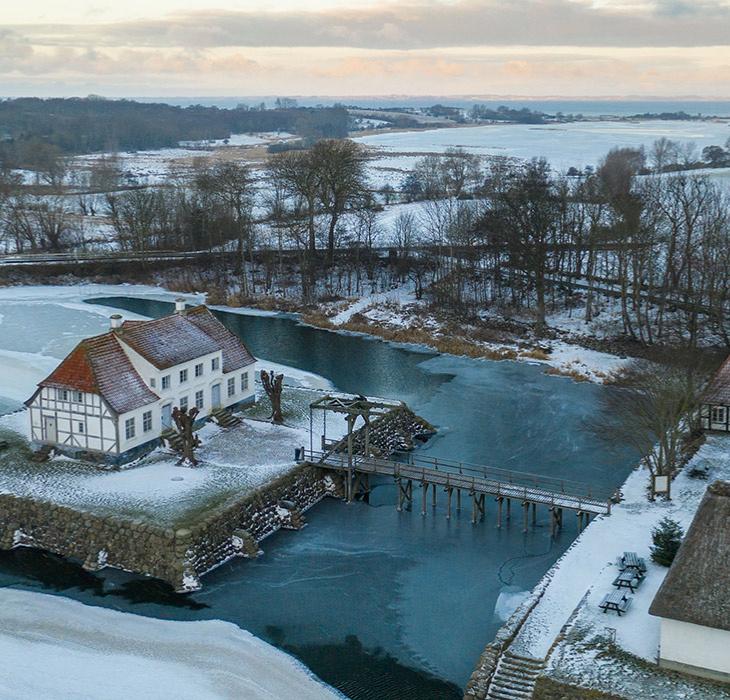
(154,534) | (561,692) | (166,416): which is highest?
(166,416)

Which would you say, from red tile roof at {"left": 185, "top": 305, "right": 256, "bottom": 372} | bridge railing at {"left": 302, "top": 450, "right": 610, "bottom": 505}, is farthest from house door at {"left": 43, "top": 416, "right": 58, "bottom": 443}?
bridge railing at {"left": 302, "top": 450, "right": 610, "bottom": 505}

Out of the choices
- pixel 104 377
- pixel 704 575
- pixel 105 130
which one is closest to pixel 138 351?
pixel 104 377

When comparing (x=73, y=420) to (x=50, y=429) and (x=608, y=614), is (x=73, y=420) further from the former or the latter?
(x=608, y=614)

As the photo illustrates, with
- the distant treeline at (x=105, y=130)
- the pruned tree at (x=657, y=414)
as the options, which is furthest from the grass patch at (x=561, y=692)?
the distant treeline at (x=105, y=130)

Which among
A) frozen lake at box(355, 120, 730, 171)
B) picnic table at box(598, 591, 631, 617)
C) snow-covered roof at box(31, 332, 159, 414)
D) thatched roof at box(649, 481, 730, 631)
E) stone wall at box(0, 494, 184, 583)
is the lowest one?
stone wall at box(0, 494, 184, 583)

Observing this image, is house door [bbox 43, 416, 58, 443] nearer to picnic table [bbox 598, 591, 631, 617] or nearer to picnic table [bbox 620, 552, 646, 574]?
picnic table [bbox 620, 552, 646, 574]

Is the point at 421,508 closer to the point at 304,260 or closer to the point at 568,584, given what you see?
the point at 568,584
